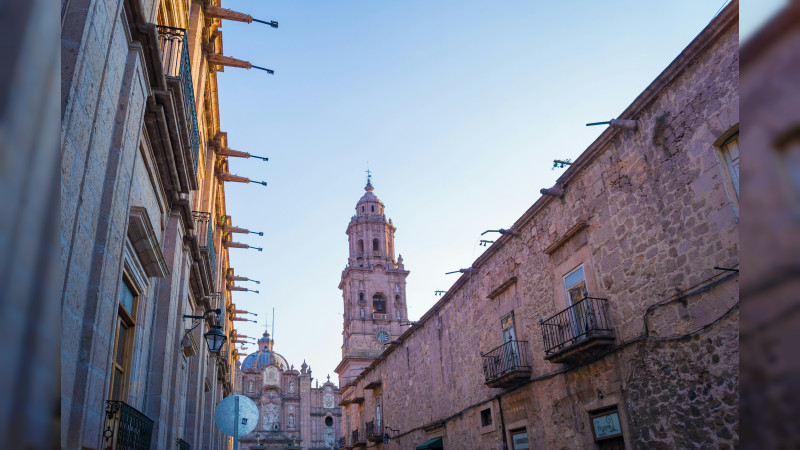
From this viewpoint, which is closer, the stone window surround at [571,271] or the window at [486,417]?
the stone window surround at [571,271]

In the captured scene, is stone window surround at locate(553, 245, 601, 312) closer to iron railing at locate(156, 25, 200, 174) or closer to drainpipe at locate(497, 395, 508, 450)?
drainpipe at locate(497, 395, 508, 450)

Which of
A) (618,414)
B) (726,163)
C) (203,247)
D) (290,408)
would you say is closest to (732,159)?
(726,163)

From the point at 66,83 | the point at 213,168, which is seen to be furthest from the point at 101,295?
the point at 213,168

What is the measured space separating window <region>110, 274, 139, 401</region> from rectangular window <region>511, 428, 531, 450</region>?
917 centimetres

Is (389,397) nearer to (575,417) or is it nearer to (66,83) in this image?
(575,417)

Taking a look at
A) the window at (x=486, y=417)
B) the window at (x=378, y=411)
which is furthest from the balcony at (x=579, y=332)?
the window at (x=378, y=411)

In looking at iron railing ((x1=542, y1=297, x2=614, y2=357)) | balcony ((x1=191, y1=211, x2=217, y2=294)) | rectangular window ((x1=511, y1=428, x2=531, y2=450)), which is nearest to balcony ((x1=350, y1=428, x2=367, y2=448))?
rectangular window ((x1=511, y1=428, x2=531, y2=450))

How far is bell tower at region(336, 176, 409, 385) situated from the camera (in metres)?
49.1

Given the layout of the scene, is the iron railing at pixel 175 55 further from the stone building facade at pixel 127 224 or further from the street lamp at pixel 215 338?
the street lamp at pixel 215 338

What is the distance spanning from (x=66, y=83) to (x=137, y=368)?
443 centimetres

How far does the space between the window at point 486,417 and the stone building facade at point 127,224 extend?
285 inches

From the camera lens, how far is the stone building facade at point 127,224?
A: 406cm

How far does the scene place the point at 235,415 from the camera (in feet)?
27.3

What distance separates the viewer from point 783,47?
25.7 inches
